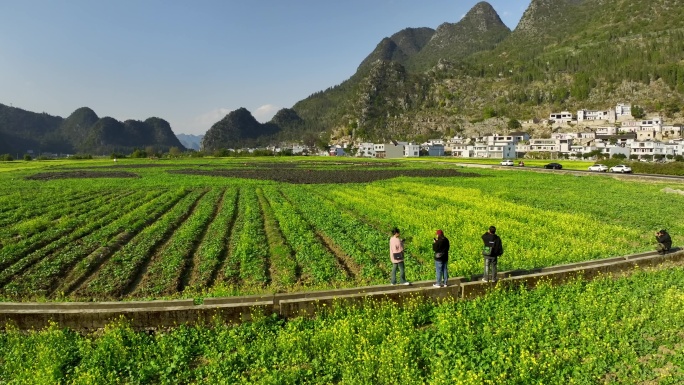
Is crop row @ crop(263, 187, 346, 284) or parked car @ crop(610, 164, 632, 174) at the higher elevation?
parked car @ crop(610, 164, 632, 174)

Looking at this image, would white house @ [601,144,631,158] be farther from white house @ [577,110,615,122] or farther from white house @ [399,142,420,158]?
white house @ [399,142,420,158]

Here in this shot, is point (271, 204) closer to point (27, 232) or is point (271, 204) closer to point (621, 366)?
point (27, 232)

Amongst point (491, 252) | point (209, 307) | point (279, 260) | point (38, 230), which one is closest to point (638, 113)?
point (491, 252)

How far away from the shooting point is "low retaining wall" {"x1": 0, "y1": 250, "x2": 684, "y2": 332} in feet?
33.6

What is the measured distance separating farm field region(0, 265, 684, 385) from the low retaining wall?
0.30 metres

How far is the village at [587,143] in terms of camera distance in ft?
404

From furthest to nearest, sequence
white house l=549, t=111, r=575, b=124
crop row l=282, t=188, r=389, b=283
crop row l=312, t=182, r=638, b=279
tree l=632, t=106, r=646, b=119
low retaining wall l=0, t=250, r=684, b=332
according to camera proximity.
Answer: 1. white house l=549, t=111, r=575, b=124
2. tree l=632, t=106, r=646, b=119
3. crop row l=312, t=182, r=638, b=279
4. crop row l=282, t=188, r=389, b=283
5. low retaining wall l=0, t=250, r=684, b=332

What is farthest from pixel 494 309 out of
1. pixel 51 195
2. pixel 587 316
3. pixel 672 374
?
pixel 51 195

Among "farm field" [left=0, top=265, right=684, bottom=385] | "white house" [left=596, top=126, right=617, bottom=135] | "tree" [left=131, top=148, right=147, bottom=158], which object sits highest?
"white house" [left=596, top=126, right=617, bottom=135]

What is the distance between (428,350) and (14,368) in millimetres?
9576

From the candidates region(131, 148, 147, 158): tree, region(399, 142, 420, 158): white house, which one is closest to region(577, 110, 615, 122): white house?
region(399, 142, 420, 158): white house

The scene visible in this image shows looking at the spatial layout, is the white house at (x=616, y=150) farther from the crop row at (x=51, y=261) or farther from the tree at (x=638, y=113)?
the crop row at (x=51, y=261)

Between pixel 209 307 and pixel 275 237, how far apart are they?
1170 centimetres

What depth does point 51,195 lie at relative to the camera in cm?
4072
